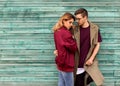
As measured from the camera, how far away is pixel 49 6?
22.0ft

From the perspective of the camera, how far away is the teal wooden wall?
6703 mm

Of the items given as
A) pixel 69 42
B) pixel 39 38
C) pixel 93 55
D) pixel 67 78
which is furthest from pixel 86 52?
pixel 39 38

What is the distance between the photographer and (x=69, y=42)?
595 centimetres

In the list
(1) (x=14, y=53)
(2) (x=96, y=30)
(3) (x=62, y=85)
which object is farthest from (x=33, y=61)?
(2) (x=96, y=30)

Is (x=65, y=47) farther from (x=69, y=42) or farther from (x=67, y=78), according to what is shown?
(x=67, y=78)

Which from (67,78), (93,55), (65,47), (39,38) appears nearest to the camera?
(65,47)

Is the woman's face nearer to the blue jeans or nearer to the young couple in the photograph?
the young couple

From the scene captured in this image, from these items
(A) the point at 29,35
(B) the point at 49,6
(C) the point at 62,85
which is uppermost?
(B) the point at 49,6

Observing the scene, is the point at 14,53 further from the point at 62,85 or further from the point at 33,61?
the point at 62,85

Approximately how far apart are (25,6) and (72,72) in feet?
4.89

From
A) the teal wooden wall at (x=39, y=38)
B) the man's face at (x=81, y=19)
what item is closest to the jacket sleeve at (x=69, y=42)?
the man's face at (x=81, y=19)

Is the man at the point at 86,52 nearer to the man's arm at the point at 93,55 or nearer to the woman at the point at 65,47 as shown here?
the man's arm at the point at 93,55

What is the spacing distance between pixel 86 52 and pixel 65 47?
0.45 m

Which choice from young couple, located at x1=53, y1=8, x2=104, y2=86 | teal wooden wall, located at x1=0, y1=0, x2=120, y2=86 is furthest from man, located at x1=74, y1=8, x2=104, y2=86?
teal wooden wall, located at x1=0, y1=0, x2=120, y2=86
